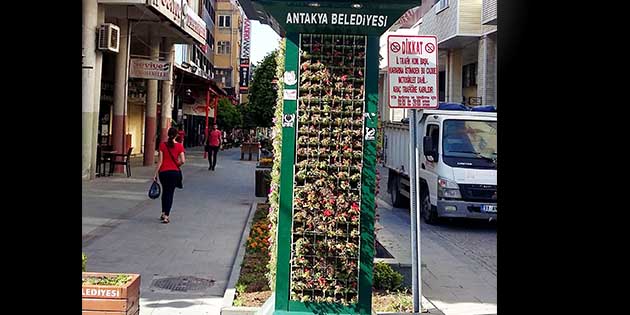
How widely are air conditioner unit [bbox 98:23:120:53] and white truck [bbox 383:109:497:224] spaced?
9.00 m

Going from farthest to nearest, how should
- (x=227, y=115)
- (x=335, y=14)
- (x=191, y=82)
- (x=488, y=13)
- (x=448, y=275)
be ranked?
(x=227, y=115)
(x=191, y=82)
(x=488, y=13)
(x=448, y=275)
(x=335, y=14)

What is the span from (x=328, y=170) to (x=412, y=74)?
1546 millimetres

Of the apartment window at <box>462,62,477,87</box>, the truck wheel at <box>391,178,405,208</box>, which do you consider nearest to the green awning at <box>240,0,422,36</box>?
the truck wheel at <box>391,178,405,208</box>

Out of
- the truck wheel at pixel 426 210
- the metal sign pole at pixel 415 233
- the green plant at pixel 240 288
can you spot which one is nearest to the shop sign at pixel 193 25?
the truck wheel at pixel 426 210

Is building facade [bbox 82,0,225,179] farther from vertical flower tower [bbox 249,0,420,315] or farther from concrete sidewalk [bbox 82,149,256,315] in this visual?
vertical flower tower [bbox 249,0,420,315]

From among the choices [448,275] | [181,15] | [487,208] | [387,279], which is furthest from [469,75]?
[387,279]

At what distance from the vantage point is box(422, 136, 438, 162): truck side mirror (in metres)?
12.0

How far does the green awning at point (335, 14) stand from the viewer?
17.3 feet

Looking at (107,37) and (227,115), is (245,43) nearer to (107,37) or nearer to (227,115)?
(227,115)

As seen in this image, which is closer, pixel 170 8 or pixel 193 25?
pixel 170 8

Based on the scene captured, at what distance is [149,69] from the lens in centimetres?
2138

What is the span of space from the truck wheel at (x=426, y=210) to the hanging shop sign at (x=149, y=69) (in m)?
11.5

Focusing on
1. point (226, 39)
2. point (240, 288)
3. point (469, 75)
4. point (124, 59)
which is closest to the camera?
point (240, 288)
